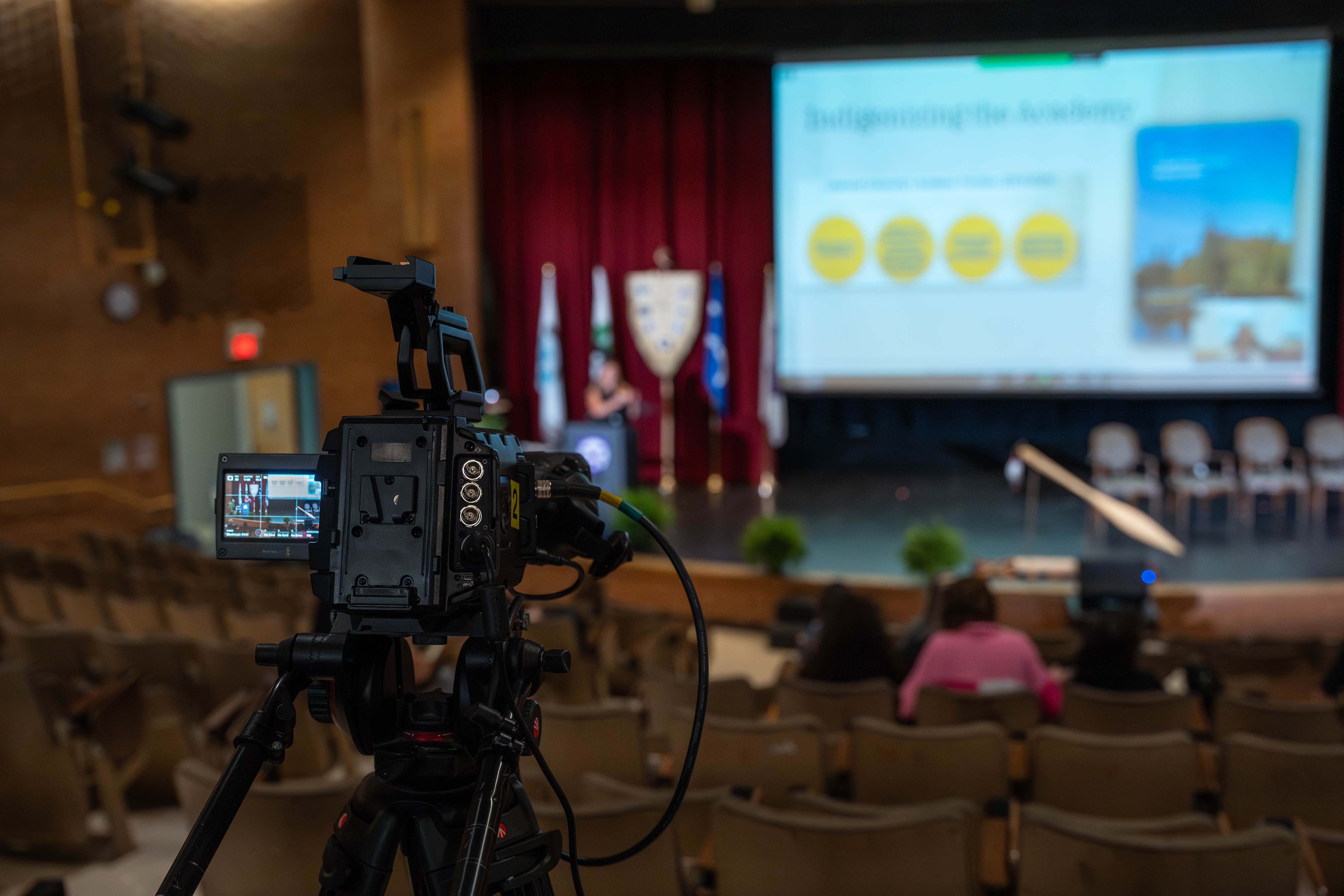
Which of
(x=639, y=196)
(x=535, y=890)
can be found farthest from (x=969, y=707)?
(x=639, y=196)

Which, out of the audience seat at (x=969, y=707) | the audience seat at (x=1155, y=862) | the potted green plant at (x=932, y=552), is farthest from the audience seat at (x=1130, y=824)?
the potted green plant at (x=932, y=552)

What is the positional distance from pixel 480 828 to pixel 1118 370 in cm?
926

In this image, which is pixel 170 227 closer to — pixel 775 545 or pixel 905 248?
pixel 775 545

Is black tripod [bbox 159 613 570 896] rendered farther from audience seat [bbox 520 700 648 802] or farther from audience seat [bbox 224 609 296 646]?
audience seat [bbox 224 609 296 646]

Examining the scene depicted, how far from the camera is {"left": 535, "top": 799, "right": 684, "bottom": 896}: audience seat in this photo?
1902 millimetres

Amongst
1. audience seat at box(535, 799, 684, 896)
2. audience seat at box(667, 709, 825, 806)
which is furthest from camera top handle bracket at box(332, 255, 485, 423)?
audience seat at box(667, 709, 825, 806)

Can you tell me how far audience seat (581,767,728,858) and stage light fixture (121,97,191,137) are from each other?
726 centimetres

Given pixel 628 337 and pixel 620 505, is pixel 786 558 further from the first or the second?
pixel 620 505

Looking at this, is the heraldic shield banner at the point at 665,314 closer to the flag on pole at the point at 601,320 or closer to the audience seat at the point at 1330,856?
the flag on pole at the point at 601,320

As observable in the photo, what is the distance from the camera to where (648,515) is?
6320 millimetres

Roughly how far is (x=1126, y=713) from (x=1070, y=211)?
6899 mm

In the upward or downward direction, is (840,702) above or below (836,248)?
below

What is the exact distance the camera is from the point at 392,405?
1.17 metres

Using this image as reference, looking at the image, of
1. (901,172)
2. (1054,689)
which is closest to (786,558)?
(1054,689)
